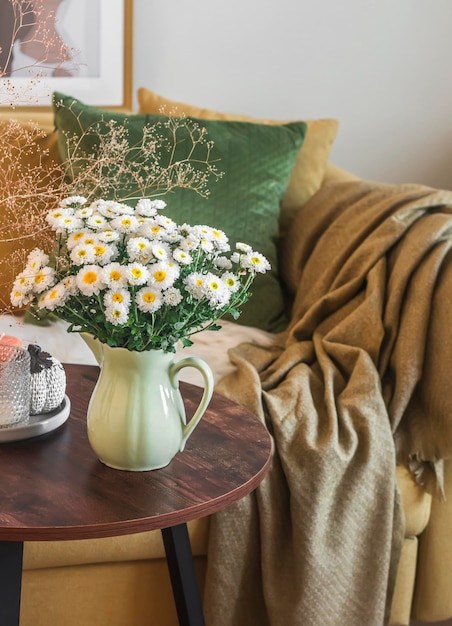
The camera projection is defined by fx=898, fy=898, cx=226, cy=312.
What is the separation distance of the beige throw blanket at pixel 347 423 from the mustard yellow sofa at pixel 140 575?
6 centimetres

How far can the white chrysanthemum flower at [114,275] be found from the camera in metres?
1.07

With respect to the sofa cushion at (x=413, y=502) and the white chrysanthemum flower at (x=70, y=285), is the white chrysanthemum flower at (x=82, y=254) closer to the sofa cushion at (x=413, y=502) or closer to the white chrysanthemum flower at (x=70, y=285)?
the white chrysanthemum flower at (x=70, y=285)

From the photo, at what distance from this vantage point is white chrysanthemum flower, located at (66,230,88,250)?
1102 millimetres

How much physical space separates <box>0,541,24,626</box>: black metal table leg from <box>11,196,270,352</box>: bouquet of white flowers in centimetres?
29

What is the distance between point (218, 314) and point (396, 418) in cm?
76

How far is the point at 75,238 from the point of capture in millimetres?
1112

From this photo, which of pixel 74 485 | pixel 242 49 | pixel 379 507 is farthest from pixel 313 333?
pixel 242 49

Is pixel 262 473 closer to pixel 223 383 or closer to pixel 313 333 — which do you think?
pixel 223 383

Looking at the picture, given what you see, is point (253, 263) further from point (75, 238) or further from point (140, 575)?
point (140, 575)

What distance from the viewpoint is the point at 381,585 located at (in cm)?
165

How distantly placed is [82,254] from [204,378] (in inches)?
9.8

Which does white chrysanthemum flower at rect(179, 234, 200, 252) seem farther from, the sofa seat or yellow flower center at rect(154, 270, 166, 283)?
the sofa seat

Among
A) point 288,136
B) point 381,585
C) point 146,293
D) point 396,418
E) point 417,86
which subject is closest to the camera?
point 146,293

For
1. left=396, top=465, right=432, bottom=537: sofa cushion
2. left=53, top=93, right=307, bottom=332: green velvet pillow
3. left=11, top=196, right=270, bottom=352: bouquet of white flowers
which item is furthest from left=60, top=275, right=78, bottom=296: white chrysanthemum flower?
left=53, top=93, right=307, bottom=332: green velvet pillow
